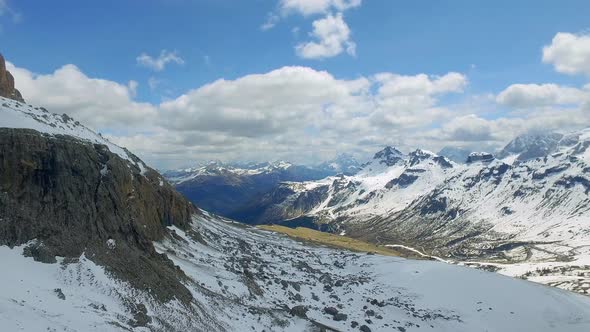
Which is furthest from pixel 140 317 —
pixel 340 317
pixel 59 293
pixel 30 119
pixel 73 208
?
pixel 30 119

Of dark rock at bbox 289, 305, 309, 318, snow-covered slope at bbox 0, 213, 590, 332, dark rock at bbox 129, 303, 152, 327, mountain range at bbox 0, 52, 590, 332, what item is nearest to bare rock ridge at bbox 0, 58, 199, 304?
mountain range at bbox 0, 52, 590, 332

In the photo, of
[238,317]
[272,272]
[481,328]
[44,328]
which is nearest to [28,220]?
[44,328]

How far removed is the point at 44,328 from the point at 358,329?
39.5 metres

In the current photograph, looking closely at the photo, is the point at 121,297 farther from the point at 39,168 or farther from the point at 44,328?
the point at 39,168

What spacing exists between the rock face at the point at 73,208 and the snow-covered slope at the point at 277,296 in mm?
2233

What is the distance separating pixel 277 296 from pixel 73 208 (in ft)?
97.0

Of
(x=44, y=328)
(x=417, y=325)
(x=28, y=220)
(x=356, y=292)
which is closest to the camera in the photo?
(x=44, y=328)

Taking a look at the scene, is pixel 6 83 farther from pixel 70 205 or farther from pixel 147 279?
pixel 147 279

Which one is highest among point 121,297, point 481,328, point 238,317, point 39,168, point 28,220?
point 39,168

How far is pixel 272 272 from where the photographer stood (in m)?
84.9

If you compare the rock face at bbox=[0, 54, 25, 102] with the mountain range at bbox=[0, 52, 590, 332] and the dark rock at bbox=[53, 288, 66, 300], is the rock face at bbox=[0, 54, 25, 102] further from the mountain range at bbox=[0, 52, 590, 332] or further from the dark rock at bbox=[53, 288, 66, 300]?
the dark rock at bbox=[53, 288, 66, 300]

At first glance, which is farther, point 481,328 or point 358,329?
point 481,328

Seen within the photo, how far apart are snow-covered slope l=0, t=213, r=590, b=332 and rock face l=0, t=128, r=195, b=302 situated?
7.33ft

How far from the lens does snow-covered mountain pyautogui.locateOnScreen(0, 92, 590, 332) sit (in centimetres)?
4191
